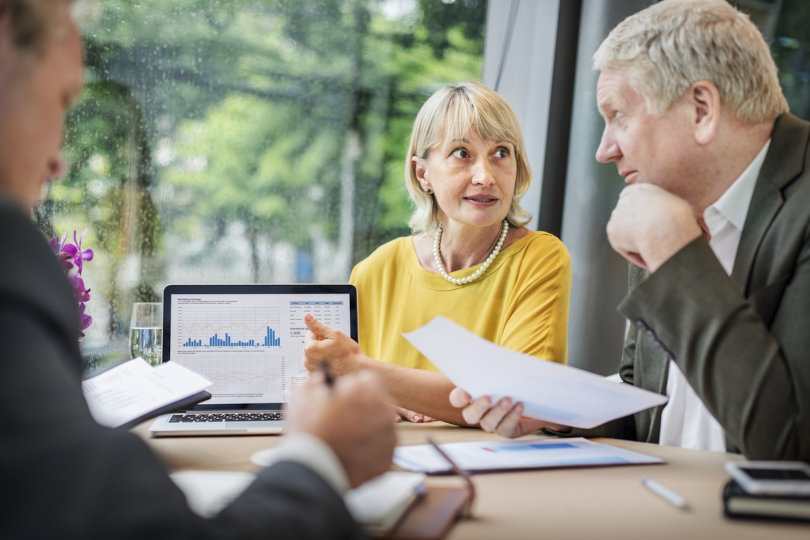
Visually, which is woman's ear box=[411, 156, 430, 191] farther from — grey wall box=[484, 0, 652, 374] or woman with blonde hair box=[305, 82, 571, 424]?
grey wall box=[484, 0, 652, 374]

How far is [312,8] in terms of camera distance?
2.86m

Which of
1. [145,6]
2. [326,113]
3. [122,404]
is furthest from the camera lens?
[326,113]

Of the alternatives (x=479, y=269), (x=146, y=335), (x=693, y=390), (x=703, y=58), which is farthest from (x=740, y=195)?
(x=146, y=335)

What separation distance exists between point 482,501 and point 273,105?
217 centimetres

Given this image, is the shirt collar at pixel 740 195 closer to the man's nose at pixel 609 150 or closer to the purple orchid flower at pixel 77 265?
the man's nose at pixel 609 150

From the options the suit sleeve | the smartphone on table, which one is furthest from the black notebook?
the suit sleeve

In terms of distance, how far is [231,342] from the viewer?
5.42ft

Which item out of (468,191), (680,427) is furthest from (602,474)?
(468,191)

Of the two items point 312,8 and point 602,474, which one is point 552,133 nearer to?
point 312,8

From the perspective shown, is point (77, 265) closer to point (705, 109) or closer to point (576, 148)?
point (705, 109)

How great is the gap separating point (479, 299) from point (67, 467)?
61.0 inches

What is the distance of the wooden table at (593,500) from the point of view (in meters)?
0.87

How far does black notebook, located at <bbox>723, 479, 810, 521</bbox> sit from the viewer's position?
0.90 m

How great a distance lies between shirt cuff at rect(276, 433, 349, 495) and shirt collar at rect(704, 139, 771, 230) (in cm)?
97
